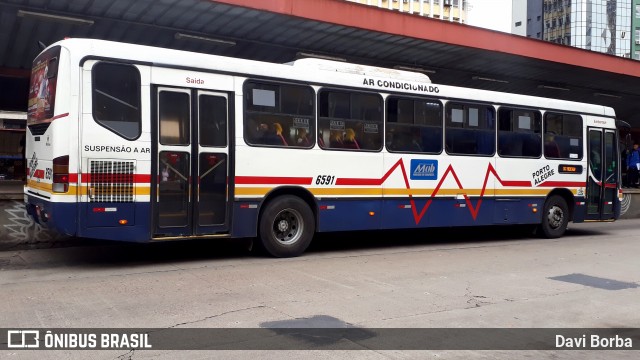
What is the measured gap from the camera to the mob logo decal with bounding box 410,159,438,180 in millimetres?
11695

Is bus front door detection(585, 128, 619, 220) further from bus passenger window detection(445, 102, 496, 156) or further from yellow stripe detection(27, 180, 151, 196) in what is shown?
yellow stripe detection(27, 180, 151, 196)

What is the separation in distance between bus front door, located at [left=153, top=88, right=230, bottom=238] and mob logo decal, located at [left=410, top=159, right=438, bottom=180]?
3993 millimetres

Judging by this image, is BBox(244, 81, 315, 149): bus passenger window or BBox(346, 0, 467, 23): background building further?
BBox(346, 0, 467, 23): background building

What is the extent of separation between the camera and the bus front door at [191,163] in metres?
8.93

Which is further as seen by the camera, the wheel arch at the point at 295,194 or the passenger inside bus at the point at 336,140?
the passenger inside bus at the point at 336,140

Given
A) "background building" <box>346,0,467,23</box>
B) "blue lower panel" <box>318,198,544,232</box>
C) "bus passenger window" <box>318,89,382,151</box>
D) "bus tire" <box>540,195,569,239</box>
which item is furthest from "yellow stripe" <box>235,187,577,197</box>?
"background building" <box>346,0,467,23</box>

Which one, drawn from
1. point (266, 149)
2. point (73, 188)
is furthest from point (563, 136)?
point (73, 188)

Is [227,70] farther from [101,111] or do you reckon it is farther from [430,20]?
[430,20]

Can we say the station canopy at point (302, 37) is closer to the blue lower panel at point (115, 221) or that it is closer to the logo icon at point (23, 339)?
the blue lower panel at point (115, 221)

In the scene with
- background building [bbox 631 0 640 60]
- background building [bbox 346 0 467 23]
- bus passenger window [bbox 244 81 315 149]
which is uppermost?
background building [bbox 346 0 467 23]

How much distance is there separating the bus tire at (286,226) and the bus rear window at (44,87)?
3655 mm

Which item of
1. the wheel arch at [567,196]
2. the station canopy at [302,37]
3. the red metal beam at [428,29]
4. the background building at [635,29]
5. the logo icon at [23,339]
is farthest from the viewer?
the background building at [635,29]

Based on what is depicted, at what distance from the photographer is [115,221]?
28.0 ft

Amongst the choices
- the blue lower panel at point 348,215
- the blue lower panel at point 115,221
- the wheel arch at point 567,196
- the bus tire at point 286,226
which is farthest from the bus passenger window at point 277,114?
the wheel arch at point 567,196
